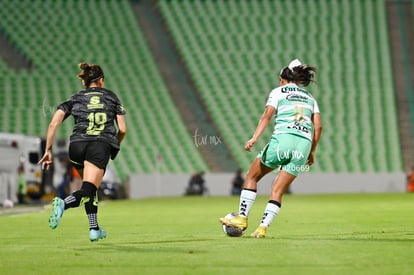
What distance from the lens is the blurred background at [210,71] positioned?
3903cm

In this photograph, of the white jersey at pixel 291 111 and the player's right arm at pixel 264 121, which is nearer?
the player's right arm at pixel 264 121

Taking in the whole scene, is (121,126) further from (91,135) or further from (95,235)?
(95,235)

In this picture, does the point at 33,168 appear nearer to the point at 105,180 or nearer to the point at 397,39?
the point at 105,180

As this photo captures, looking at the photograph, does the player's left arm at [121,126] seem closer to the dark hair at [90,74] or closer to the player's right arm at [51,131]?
the dark hair at [90,74]

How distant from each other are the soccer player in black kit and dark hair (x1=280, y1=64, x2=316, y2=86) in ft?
6.81

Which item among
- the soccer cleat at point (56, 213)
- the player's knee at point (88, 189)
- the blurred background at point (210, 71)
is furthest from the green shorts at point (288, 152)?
the blurred background at point (210, 71)

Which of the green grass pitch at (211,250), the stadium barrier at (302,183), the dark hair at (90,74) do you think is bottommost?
the green grass pitch at (211,250)

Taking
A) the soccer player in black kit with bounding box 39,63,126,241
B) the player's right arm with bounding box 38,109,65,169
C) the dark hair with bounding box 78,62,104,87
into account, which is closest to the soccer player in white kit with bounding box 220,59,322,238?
the soccer player in black kit with bounding box 39,63,126,241

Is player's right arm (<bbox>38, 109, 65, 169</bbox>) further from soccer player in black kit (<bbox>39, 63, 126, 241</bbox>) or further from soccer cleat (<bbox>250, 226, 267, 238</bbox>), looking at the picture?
soccer cleat (<bbox>250, 226, 267, 238</bbox>)

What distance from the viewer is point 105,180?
34844 mm

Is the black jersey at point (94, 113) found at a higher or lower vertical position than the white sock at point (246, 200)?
higher

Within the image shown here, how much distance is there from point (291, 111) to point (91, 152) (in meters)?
2.44

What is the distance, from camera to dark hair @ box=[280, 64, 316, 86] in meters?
11.6

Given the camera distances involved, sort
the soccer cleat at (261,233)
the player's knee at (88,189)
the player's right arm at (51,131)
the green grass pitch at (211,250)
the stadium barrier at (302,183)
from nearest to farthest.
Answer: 1. the green grass pitch at (211,250)
2. the player's knee at (88,189)
3. the player's right arm at (51,131)
4. the soccer cleat at (261,233)
5. the stadium barrier at (302,183)
